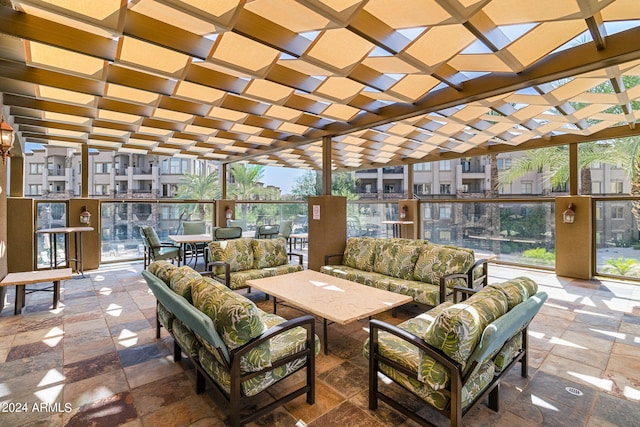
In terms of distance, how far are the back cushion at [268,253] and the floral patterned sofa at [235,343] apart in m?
2.38

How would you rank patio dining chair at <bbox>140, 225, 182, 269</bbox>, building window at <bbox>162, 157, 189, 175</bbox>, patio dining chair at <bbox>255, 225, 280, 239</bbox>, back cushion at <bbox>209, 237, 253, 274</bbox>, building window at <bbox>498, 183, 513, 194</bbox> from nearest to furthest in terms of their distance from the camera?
back cushion at <bbox>209, 237, 253, 274</bbox> < patio dining chair at <bbox>140, 225, 182, 269</bbox> < patio dining chair at <bbox>255, 225, 280, 239</bbox> < building window at <bbox>498, 183, 513, 194</bbox> < building window at <bbox>162, 157, 189, 175</bbox>

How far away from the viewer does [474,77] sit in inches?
132

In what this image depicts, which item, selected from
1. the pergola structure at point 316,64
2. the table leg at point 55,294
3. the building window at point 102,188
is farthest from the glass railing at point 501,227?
the building window at point 102,188

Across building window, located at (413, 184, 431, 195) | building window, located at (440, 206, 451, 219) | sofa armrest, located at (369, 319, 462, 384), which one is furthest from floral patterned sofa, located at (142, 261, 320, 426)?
building window, located at (413, 184, 431, 195)

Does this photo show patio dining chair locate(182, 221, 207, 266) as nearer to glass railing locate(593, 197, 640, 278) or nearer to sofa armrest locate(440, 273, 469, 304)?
sofa armrest locate(440, 273, 469, 304)

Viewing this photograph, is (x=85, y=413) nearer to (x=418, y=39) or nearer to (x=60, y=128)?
(x=418, y=39)

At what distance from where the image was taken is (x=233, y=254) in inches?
180

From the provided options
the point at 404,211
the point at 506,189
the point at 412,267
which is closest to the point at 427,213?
the point at 404,211

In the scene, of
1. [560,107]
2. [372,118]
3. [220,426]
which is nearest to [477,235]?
[560,107]

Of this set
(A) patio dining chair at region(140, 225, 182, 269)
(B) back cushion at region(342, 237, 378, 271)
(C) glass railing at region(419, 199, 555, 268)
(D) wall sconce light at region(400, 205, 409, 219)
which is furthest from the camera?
(D) wall sconce light at region(400, 205, 409, 219)

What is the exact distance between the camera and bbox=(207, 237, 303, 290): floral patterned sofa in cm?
420

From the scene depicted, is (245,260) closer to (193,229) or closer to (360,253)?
(360,253)

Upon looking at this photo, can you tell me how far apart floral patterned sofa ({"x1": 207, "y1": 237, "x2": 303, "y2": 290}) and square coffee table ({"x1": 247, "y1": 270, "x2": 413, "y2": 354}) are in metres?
0.75

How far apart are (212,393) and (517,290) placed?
2349 millimetres
